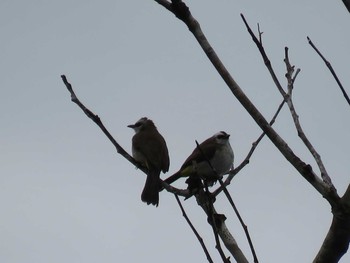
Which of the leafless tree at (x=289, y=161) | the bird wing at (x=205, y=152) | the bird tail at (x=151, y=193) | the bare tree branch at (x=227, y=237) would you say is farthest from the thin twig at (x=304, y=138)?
the bird wing at (x=205, y=152)

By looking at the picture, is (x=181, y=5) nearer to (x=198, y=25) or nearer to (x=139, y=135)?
(x=198, y=25)

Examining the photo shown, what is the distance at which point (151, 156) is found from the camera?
9.18 metres

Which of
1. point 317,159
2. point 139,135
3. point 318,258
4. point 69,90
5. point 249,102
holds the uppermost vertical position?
point 139,135

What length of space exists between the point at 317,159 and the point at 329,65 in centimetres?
52

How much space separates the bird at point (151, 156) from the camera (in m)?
7.82

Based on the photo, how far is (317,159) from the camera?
8.82 ft

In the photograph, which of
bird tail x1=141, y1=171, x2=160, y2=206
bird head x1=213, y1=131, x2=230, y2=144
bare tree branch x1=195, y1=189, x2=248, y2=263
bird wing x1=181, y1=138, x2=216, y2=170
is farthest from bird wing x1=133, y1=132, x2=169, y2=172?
bare tree branch x1=195, y1=189, x2=248, y2=263

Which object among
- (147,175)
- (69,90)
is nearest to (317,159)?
(69,90)

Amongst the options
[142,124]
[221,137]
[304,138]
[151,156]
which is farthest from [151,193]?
[304,138]

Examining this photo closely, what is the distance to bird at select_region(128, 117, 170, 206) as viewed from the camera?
782 cm

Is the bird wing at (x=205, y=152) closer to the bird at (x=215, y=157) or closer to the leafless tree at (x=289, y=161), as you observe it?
the bird at (x=215, y=157)

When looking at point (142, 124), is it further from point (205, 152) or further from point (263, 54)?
point (263, 54)

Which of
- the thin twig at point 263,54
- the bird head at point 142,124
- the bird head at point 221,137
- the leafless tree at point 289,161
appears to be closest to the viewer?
the leafless tree at point 289,161

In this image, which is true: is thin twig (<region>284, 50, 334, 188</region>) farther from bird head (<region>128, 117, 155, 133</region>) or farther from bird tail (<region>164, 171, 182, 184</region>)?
bird head (<region>128, 117, 155, 133</region>)
